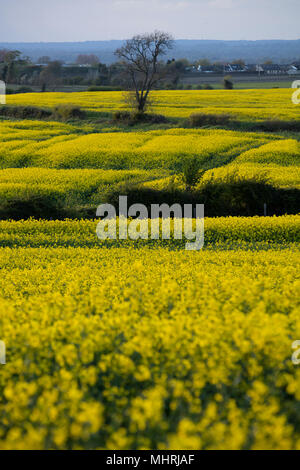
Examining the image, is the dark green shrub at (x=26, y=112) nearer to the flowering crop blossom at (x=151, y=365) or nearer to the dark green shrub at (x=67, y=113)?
A: the dark green shrub at (x=67, y=113)

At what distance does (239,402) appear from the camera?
459 centimetres

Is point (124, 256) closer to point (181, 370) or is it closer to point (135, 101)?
point (181, 370)

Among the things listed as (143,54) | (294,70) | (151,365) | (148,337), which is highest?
(294,70)

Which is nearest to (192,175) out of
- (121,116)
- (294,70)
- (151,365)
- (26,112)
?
(151,365)

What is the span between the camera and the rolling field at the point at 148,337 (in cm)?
414

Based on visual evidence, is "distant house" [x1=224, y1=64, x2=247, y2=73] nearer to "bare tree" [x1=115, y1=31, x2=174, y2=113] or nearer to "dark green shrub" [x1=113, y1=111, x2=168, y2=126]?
"bare tree" [x1=115, y1=31, x2=174, y2=113]

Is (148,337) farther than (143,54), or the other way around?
(143,54)

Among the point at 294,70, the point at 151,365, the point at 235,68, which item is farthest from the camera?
the point at 235,68

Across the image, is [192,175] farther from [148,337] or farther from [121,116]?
[121,116]

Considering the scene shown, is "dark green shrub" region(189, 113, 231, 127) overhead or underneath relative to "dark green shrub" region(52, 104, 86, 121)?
underneath

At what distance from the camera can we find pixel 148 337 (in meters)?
5.45

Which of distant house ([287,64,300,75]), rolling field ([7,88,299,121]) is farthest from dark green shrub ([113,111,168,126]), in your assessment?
distant house ([287,64,300,75])

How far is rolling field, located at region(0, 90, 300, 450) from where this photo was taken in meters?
4.14

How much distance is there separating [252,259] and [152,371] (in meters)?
6.17
